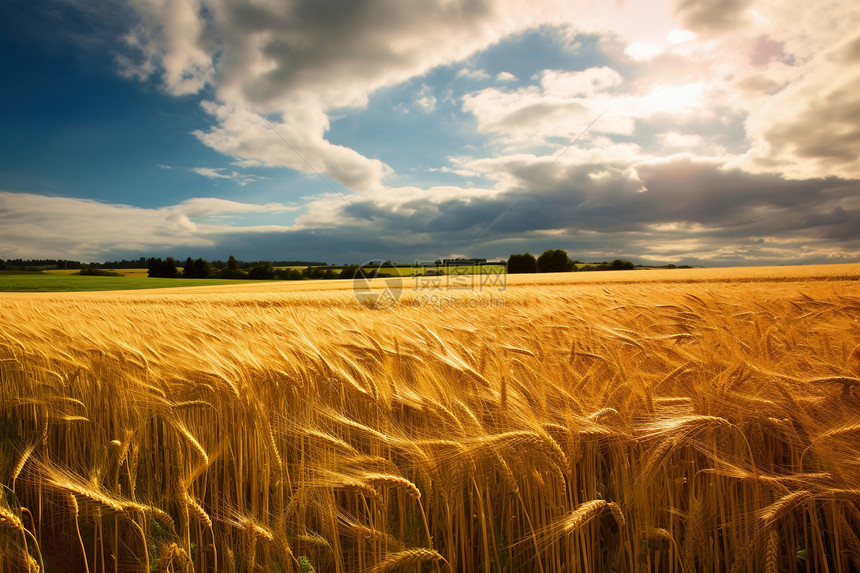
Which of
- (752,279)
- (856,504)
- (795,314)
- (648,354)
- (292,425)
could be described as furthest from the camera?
(752,279)

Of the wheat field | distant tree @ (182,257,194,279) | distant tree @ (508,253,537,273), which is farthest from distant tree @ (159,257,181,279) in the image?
the wheat field

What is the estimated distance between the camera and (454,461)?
1.33 meters

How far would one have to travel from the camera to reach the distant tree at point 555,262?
53.4 metres

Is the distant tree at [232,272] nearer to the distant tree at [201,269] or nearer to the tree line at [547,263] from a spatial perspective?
the distant tree at [201,269]

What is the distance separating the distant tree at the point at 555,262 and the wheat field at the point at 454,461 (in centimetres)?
5278

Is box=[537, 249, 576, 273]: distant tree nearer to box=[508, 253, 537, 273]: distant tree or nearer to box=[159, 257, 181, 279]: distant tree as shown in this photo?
box=[508, 253, 537, 273]: distant tree

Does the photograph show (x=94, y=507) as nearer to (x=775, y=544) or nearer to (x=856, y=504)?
(x=775, y=544)

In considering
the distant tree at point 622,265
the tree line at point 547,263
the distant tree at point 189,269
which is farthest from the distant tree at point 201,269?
the distant tree at point 622,265

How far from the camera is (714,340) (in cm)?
282

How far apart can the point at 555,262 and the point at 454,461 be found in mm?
55239

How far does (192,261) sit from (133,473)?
56648 mm

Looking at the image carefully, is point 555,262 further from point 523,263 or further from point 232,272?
point 232,272

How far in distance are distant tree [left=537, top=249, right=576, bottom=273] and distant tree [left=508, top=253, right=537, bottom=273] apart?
1086 millimetres

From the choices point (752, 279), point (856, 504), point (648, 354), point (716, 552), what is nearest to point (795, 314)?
point (648, 354)
